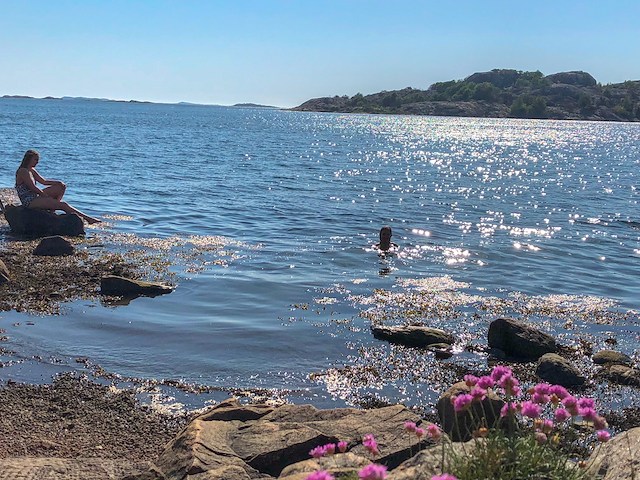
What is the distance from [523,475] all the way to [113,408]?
5664mm

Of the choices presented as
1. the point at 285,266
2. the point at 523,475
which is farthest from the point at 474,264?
the point at 523,475

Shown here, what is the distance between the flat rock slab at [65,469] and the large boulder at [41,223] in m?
13.4

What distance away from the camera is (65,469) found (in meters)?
5.78

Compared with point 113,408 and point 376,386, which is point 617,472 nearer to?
point 376,386

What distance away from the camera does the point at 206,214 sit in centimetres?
2527

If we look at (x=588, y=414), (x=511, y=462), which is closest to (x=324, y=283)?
(x=511, y=462)

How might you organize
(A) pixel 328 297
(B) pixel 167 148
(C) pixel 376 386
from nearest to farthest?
(C) pixel 376 386
(A) pixel 328 297
(B) pixel 167 148

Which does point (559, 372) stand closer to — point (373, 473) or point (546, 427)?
point (546, 427)

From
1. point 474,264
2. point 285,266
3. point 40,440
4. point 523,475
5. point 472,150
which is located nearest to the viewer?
point 523,475

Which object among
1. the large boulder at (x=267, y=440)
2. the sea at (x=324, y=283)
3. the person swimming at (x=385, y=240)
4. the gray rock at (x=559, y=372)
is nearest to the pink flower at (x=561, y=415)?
the large boulder at (x=267, y=440)

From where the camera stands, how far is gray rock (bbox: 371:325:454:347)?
438 inches

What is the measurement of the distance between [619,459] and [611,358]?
6414 mm

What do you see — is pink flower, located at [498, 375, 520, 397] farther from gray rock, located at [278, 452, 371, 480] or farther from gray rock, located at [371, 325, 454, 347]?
gray rock, located at [371, 325, 454, 347]

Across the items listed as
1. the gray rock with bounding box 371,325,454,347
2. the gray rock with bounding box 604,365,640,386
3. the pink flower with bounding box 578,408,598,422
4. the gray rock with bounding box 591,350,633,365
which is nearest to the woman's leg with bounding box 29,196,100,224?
→ the gray rock with bounding box 371,325,454,347
